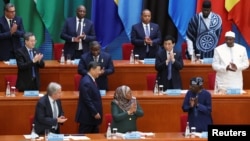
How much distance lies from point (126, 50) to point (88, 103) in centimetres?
305

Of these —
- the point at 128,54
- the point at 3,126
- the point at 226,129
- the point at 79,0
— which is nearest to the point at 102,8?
the point at 79,0

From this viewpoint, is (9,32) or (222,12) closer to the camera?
(9,32)

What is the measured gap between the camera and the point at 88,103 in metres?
12.0

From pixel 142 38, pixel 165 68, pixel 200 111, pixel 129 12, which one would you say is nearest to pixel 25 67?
pixel 165 68

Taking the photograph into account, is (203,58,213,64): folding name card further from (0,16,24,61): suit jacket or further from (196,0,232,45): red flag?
(0,16,24,61): suit jacket

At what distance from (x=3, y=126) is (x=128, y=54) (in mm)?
3199

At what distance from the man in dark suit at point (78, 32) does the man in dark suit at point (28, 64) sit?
1403mm

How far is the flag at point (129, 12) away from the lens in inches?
627

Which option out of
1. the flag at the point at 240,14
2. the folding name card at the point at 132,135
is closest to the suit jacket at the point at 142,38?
the flag at the point at 240,14

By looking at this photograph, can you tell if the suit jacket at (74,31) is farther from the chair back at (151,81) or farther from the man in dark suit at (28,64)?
the chair back at (151,81)

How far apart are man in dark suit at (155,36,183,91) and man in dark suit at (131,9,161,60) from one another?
126 cm

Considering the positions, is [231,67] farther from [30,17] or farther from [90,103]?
[30,17]

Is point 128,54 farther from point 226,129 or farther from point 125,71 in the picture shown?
point 226,129

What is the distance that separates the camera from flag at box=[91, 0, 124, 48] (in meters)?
15.9
